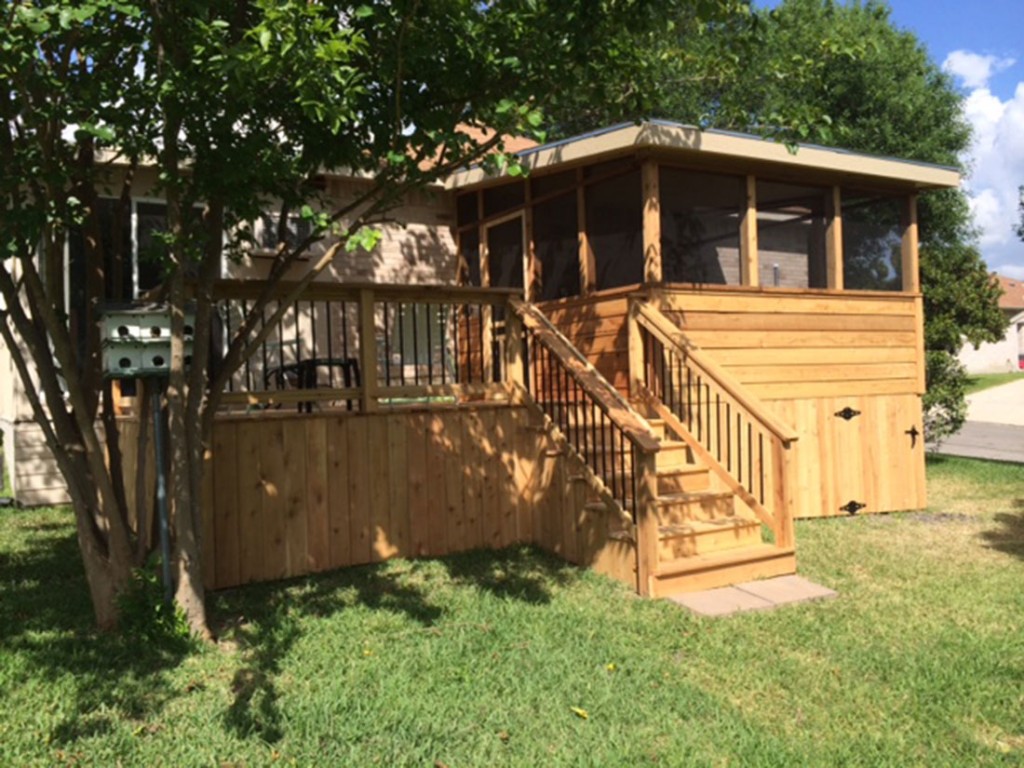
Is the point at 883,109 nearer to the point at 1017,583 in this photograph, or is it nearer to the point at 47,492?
the point at 1017,583

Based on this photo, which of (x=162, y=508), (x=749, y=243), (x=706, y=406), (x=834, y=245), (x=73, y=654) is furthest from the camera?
(x=834, y=245)

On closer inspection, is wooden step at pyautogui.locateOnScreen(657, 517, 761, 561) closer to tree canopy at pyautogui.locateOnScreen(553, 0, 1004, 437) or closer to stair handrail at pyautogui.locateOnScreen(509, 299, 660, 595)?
stair handrail at pyautogui.locateOnScreen(509, 299, 660, 595)

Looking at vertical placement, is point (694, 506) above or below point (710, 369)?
below

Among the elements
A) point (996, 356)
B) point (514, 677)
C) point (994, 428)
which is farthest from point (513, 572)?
point (996, 356)

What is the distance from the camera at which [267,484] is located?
5.29 m

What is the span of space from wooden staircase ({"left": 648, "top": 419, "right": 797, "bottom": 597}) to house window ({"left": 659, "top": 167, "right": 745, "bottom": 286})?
74.4 inches

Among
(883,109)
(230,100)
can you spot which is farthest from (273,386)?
(883,109)

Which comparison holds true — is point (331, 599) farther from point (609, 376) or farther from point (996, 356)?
point (996, 356)

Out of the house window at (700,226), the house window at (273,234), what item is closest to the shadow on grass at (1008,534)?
the house window at (700,226)

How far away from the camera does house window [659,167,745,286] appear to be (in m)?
7.29

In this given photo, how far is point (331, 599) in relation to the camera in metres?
4.89

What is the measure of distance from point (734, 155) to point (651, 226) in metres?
1.03

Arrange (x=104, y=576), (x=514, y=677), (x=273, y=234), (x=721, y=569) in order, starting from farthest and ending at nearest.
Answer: (x=273, y=234) → (x=721, y=569) → (x=104, y=576) → (x=514, y=677)

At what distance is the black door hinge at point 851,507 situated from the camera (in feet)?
26.7
